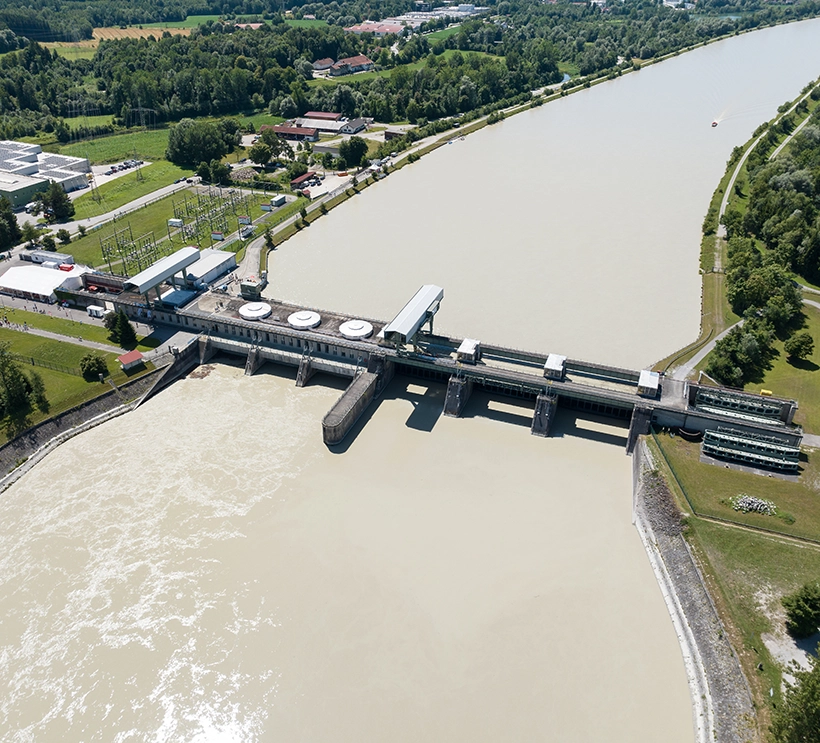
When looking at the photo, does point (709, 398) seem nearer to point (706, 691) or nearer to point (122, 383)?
point (706, 691)

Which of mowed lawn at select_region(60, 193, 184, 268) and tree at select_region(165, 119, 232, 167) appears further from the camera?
tree at select_region(165, 119, 232, 167)

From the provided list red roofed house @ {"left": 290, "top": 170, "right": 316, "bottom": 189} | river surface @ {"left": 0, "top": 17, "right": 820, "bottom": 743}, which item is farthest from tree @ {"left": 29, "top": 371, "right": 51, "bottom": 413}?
red roofed house @ {"left": 290, "top": 170, "right": 316, "bottom": 189}

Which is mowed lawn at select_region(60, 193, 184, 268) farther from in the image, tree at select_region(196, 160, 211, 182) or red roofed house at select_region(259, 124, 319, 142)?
red roofed house at select_region(259, 124, 319, 142)

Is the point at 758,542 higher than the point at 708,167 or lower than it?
lower

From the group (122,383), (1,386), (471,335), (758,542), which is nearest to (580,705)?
(758,542)

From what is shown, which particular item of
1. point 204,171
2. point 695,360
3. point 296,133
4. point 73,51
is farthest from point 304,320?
point 73,51

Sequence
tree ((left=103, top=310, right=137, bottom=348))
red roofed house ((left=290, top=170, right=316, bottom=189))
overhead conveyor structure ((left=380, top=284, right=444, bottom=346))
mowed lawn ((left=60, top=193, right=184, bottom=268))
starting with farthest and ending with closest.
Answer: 1. red roofed house ((left=290, top=170, right=316, bottom=189))
2. mowed lawn ((left=60, top=193, right=184, bottom=268))
3. tree ((left=103, top=310, right=137, bottom=348))
4. overhead conveyor structure ((left=380, top=284, right=444, bottom=346))

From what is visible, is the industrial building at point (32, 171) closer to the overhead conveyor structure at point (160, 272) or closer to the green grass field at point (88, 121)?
the green grass field at point (88, 121)
